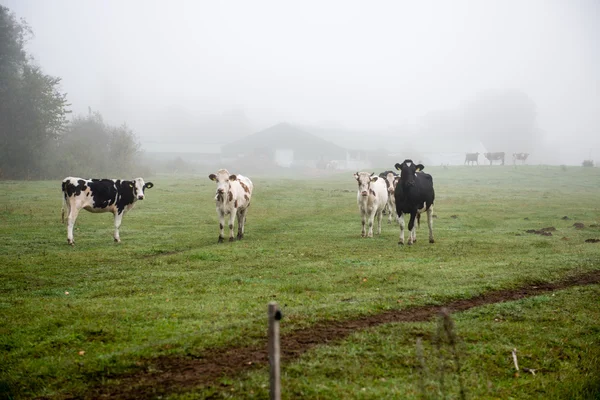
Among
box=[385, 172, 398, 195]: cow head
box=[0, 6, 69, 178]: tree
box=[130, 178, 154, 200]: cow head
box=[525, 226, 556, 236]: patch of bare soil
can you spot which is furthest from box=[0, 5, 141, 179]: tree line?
box=[525, 226, 556, 236]: patch of bare soil

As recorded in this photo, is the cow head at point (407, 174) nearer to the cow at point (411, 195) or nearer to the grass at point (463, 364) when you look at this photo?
the cow at point (411, 195)

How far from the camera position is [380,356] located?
8117 millimetres

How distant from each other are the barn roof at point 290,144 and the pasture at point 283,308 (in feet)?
303

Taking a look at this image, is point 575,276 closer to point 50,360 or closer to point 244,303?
point 244,303

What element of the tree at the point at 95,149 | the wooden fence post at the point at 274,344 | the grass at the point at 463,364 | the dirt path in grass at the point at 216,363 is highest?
the tree at the point at 95,149

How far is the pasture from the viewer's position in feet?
23.9


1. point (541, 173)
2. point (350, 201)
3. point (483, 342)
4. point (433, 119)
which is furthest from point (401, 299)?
point (433, 119)

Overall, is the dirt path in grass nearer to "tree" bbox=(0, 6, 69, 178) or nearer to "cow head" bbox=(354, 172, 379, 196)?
"cow head" bbox=(354, 172, 379, 196)

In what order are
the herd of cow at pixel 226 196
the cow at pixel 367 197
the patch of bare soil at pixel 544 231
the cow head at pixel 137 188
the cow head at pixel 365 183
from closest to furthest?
the herd of cow at pixel 226 196
the cow head at pixel 137 188
the cow head at pixel 365 183
the cow at pixel 367 197
the patch of bare soil at pixel 544 231

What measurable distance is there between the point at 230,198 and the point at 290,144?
9899 centimetres

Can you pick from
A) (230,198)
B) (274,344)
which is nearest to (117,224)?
(230,198)

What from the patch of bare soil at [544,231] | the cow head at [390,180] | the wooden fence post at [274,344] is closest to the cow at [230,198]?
the cow head at [390,180]

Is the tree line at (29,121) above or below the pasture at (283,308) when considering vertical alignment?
above

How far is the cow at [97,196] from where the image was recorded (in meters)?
19.6
